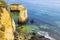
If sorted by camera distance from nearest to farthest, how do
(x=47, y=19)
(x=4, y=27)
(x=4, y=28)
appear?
(x=4, y=28)
(x=4, y=27)
(x=47, y=19)

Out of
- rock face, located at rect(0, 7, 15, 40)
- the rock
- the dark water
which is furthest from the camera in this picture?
the rock

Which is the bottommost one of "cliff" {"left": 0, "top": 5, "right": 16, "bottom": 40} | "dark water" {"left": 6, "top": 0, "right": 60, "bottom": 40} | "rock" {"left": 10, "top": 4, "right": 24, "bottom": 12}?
"dark water" {"left": 6, "top": 0, "right": 60, "bottom": 40}

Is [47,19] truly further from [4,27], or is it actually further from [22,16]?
[4,27]

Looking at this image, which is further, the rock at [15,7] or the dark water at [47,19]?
the rock at [15,7]

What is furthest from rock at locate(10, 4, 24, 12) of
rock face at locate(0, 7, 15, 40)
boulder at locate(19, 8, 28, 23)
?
rock face at locate(0, 7, 15, 40)

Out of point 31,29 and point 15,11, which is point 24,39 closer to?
point 31,29

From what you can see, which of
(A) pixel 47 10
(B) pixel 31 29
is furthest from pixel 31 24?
(A) pixel 47 10

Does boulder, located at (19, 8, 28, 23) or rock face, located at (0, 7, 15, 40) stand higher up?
rock face, located at (0, 7, 15, 40)

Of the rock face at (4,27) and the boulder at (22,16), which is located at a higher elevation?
the rock face at (4,27)

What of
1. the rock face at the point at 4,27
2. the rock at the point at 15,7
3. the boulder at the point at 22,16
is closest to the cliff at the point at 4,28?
the rock face at the point at 4,27

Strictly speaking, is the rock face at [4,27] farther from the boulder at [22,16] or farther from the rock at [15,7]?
the rock at [15,7]

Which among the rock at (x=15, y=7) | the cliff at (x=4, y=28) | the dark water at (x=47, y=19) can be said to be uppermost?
the cliff at (x=4, y=28)

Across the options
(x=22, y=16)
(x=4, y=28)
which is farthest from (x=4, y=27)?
(x=22, y=16)

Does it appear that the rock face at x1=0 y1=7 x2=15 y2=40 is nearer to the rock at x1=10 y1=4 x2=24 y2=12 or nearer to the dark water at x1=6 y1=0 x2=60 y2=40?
the dark water at x1=6 y1=0 x2=60 y2=40
